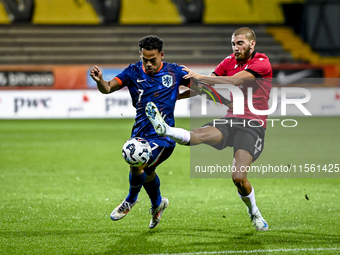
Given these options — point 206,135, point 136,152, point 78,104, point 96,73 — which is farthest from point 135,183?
point 78,104

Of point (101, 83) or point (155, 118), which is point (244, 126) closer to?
point (155, 118)

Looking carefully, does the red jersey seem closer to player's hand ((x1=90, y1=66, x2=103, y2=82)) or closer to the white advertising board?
player's hand ((x1=90, y1=66, x2=103, y2=82))

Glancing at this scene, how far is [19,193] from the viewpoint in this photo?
6.98 metres

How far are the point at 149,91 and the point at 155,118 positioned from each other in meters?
0.47

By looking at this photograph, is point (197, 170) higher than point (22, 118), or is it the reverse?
point (197, 170)

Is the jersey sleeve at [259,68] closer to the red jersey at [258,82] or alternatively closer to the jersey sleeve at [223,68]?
the red jersey at [258,82]

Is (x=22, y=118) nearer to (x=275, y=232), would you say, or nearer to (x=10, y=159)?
(x=10, y=159)

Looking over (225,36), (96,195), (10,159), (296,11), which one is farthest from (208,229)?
(296,11)

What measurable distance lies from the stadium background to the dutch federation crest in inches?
57.5

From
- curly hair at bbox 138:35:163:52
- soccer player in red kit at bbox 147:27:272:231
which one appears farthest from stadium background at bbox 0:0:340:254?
curly hair at bbox 138:35:163:52

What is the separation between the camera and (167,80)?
16.3ft

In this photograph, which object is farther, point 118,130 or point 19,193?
point 118,130

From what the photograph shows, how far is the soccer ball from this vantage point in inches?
180

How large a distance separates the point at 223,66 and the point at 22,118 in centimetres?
1414
